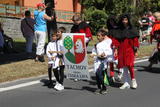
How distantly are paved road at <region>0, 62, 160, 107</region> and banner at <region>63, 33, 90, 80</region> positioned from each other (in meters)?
0.43

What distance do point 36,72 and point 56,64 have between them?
104 inches

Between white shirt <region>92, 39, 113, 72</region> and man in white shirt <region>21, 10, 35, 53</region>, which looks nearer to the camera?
white shirt <region>92, 39, 113, 72</region>

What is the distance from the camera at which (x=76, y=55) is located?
9984 millimetres

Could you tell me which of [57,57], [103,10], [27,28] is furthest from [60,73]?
[103,10]

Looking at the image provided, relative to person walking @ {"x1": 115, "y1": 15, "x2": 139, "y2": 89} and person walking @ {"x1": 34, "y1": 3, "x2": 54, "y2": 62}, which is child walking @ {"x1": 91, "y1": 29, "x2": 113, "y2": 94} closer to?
person walking @ {"x1": 115, "y1": 15, "x2": 139, "y2": 89}

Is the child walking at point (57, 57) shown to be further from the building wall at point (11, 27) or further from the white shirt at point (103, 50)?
the building wall at point (11, 27)

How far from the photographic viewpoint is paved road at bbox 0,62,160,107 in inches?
344

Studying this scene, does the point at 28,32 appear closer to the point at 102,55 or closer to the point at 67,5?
the point at 102,55

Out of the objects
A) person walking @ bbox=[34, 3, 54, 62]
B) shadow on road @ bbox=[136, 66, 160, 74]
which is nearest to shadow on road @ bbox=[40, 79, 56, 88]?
person walking @ bbox=[34, 3, 54, 62]

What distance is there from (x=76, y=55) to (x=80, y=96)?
3.29 feet

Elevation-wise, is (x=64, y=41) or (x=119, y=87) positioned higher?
(x=64, y=41)

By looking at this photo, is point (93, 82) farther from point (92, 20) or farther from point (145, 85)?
point (92, 20)

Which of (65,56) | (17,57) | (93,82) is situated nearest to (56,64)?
(65,56)

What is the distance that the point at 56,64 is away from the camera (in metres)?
10.0
